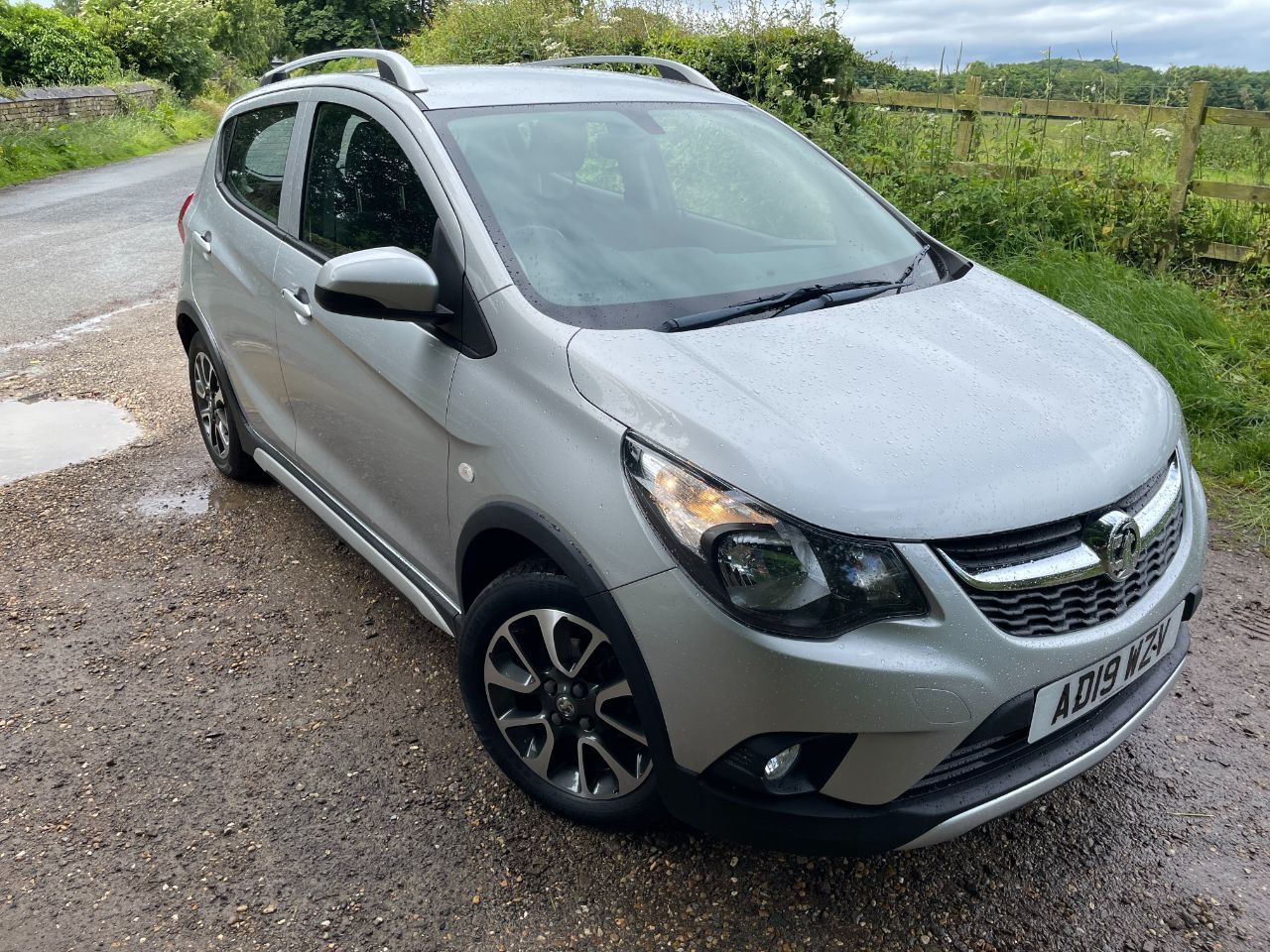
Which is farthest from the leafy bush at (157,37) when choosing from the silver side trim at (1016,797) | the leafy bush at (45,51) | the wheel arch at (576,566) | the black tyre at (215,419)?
the silver side trim at (1016,797)

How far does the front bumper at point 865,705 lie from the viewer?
6.19 ft

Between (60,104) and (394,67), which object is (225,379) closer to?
(394,67)

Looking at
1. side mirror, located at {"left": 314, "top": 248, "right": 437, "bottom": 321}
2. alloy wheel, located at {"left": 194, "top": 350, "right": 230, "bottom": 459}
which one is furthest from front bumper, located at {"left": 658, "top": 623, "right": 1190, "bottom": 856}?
alloy wheel, located at {"left": 194, "top": 350, "right": 230, "bottom": 459}

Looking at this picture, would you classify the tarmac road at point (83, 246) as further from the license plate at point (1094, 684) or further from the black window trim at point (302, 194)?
the license plate at point (1094, 684)

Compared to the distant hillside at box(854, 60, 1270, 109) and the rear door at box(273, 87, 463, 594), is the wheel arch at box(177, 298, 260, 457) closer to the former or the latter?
the rear door at box(273, 87, 463, 594)

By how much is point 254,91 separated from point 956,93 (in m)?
5.61

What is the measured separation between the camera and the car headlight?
191cm

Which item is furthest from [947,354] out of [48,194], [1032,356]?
[48,194]

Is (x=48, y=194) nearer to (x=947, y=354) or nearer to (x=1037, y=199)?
(x=1037, y=199)

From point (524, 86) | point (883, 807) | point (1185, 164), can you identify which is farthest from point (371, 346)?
point (1185, 164)

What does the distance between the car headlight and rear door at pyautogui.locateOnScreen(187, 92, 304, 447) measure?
2170mm

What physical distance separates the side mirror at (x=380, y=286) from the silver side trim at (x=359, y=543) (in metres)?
0.83

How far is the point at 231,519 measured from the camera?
14.1ft

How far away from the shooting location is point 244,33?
48.4 m
